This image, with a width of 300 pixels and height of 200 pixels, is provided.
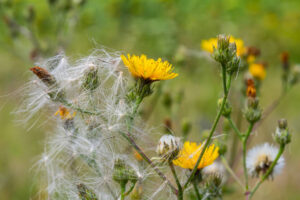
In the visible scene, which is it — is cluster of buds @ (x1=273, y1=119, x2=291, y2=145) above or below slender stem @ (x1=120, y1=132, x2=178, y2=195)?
above

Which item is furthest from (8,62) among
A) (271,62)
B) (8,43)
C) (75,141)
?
(75,141)

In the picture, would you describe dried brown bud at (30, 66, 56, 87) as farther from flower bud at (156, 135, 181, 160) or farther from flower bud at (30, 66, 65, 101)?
flower bud at (156, 135, 181, 160)

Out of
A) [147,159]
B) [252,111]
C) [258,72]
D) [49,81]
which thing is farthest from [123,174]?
[258,72]

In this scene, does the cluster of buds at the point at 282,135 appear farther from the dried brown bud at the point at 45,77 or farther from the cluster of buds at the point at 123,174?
the dried brown bud at the point at 45,77

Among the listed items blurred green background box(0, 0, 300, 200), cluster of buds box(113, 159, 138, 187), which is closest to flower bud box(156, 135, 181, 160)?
cluster of buds box(113, 159, 138, 187)

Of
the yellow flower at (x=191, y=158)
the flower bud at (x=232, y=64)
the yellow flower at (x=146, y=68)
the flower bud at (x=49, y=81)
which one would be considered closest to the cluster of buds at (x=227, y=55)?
the flower bud at (x=232, y=64)

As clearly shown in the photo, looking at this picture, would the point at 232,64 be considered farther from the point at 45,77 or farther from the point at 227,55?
the point at 45,77

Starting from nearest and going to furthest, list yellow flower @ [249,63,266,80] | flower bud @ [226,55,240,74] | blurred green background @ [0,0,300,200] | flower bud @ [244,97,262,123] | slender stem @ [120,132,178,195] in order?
slender stem @ [120,132,178,195] → flower bud @ [226,55,240,74] → flower bud @ [244,97,262,123] → yellow flower @ [249,63,266,80] → blurred green background @ [0,0,300,200]
